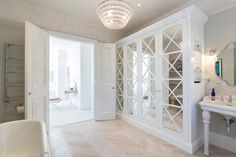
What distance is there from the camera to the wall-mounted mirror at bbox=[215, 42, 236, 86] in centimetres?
231

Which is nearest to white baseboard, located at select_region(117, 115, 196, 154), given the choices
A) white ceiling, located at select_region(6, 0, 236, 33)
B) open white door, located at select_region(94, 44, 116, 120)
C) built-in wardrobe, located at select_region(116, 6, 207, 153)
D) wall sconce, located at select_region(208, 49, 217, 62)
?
built-in wardrobe, located at select_region(116, 6, 207, 153)

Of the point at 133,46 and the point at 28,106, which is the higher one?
the point at 133,46

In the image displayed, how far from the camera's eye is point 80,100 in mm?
5387

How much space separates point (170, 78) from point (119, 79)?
5.84 ft

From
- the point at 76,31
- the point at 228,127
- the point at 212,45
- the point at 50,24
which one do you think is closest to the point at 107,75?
the point at 76,31

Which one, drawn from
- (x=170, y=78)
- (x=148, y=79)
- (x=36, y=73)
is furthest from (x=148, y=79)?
(x=36, y=73)

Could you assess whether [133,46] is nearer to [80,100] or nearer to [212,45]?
[212,45]

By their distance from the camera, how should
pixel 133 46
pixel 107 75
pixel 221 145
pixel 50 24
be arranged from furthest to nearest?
1. pixel 107 75
2. pixel 133 46
3. pixel 50 24
4. pixel 221 145

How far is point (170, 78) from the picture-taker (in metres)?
2.57

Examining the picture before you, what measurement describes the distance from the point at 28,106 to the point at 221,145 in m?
3.48

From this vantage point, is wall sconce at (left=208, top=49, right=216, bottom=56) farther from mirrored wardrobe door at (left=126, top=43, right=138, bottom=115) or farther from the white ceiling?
mirrored wardrobe door at (left=126, top=43, right=138, bottom=115)

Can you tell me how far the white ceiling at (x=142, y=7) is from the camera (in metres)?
2.48

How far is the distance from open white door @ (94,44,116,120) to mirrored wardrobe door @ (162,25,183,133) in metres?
1.71

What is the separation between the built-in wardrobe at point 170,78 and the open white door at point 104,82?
66 cm
